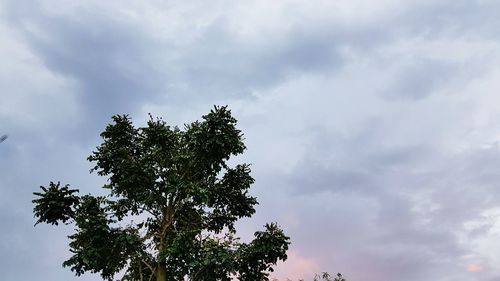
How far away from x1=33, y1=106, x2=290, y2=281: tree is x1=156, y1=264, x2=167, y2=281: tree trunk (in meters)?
0.05

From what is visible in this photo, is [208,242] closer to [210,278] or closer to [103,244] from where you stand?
[210,278]

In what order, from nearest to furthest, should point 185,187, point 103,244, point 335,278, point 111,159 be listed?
1. point 103,244
2. point 185,187
3. point 111,159
4. point 335,278

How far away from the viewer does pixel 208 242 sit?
26.4 meters

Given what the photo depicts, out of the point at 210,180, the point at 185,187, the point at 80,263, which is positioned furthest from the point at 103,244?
the point at 210,180

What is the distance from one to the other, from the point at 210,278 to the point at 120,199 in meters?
8.08

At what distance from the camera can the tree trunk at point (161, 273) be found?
27812 mm

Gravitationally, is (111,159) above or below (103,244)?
above

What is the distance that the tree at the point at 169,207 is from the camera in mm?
25891

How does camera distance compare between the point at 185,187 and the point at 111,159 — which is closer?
the point at 185,187

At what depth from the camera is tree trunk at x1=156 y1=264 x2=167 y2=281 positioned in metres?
27.8

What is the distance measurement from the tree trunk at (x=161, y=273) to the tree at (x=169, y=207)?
0.18ft

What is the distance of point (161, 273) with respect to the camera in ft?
91.6

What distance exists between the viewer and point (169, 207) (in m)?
29.8

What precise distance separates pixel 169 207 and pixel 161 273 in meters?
3.91
